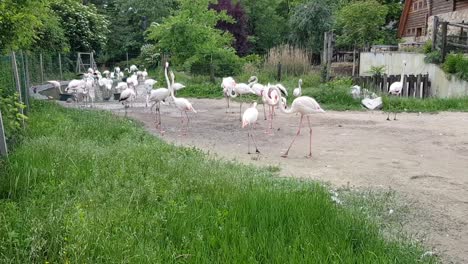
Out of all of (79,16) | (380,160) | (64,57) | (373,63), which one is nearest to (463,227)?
(380,160)

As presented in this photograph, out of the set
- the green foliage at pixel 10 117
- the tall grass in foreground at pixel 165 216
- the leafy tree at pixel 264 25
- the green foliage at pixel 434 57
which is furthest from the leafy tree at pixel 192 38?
the leafy tree at pixel 264 25

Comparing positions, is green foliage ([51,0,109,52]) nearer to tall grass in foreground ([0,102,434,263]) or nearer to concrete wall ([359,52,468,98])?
concrete wall ([359,52,468,98])

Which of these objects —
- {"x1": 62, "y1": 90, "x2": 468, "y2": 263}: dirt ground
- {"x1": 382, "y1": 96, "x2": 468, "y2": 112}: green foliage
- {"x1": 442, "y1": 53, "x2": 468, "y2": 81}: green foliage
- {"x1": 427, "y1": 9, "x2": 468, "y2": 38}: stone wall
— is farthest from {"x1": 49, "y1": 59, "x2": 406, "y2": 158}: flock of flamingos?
{"x1": 427, "y1": 9, "x2": 468, "y2": 38}: stone wall

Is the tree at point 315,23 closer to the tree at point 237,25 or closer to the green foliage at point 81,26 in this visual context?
the tree at point 237,25

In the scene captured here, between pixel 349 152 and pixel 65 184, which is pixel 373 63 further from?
pixel 65 184

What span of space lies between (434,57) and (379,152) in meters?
11.2

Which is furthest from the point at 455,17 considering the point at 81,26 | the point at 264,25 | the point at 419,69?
the point at 81,26

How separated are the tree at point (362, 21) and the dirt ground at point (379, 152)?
18705mm

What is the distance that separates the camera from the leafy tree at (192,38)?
20734mm

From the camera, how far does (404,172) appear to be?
6.97m

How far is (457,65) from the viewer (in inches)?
642

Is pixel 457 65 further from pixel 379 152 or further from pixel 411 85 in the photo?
pixel 379 152

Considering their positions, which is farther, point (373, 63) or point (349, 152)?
point (373, 63)

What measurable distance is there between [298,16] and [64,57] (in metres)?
17.3
